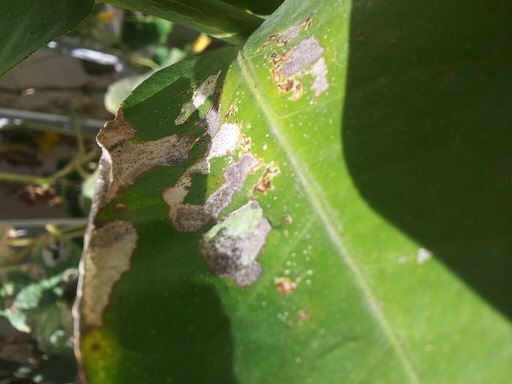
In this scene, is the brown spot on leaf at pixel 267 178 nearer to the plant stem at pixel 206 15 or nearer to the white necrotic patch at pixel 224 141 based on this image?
the white necrotic patch at pixel 224 141

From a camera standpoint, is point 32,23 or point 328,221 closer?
point 328,221

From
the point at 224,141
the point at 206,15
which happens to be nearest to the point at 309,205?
the point at 224,141

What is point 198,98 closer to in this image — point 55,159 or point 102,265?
point 102,265

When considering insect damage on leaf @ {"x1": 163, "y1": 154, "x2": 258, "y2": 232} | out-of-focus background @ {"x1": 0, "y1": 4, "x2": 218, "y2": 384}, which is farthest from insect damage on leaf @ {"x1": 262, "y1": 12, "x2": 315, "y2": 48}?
out-of-focus background @ {"x1": 0, "y1": 4, "x2": 218, "y2": 384}

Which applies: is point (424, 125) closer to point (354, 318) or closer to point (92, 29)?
point (354, 318)

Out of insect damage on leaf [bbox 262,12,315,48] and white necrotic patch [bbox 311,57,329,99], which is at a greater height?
insect damage on leaf [bbox 262,12,315,48]

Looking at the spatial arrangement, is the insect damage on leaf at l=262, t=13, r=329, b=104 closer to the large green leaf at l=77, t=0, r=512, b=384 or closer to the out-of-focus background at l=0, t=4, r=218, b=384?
the large green leaf at l=77, t=0, r=512, b=384
